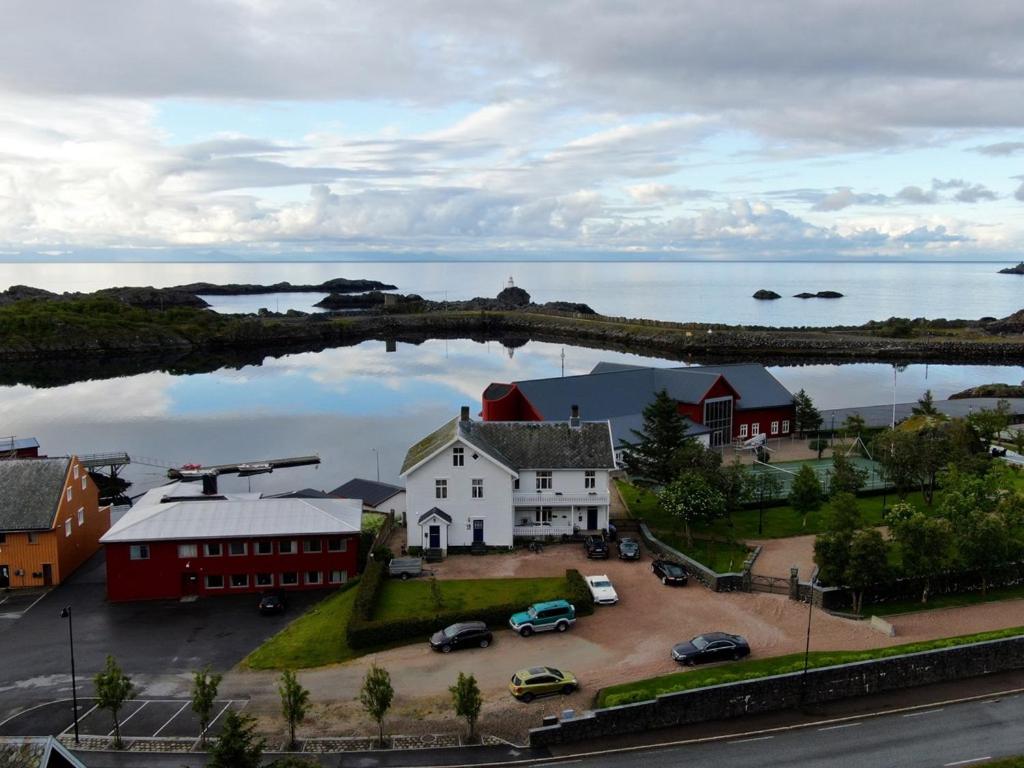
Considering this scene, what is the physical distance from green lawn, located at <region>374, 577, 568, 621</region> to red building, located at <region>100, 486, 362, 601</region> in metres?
3.69

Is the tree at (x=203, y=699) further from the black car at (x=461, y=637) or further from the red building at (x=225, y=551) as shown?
the red building at (x=225, y=551)

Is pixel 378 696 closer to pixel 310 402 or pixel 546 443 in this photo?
pixel 546 443

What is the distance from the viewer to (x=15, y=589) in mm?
35344

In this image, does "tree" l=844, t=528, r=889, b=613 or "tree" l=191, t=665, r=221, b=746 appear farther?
"tree" l=844, t=528, r=889, b=613

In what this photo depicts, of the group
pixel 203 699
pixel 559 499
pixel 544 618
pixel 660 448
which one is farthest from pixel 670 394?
pixel 203 699

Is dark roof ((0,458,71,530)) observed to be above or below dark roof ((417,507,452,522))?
above

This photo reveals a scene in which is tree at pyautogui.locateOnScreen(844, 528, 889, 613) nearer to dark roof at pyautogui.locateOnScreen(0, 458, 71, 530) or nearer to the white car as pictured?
the white car

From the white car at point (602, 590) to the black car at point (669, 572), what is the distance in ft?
7.84

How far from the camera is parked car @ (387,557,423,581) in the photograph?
34.5 metres

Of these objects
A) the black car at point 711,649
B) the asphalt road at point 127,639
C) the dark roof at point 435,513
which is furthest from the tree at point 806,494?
the asphalt road at point 127,639

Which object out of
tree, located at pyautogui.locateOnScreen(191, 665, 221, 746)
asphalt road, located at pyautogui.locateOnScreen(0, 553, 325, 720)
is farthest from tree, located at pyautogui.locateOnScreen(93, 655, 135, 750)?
asphalt road, located at pyautogui.locateOnScreen(0, 553, 325, 720)

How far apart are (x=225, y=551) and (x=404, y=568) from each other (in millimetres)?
7642

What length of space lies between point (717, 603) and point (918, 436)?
19064mm

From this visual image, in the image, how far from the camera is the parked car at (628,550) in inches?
1416
